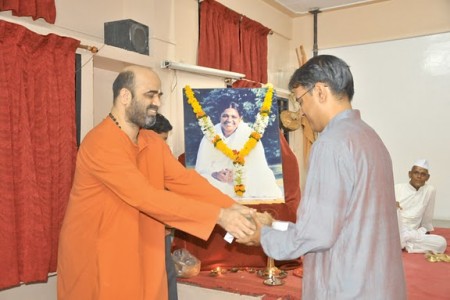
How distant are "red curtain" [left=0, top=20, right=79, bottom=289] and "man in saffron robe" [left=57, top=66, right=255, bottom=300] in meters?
0.92

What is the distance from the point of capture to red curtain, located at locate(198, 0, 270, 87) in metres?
5.45

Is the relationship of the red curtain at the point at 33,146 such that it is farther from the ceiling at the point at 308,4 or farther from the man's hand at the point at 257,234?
the ceiling at the point at 308,4

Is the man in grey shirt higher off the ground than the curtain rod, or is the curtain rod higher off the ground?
the curtain rod

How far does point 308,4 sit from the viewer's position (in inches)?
274

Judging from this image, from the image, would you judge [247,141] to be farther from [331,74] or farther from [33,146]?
[331,74]

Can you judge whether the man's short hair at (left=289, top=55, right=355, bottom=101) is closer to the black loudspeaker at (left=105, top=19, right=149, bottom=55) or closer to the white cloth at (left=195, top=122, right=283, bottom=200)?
the white cloth at (left=195, top=122, right=283, bottom=200)

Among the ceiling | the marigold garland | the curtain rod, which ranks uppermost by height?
the ceiling

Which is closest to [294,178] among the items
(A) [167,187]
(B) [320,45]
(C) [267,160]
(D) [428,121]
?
(C) [267,160]

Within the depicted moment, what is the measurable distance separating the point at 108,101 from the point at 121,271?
2505 millimetres

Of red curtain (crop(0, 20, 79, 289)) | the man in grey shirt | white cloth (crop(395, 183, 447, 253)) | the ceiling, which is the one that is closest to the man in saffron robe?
the man in grey shirt

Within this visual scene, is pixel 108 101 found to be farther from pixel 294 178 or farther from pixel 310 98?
pixel 310 98

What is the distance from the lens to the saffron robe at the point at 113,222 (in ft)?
6.99

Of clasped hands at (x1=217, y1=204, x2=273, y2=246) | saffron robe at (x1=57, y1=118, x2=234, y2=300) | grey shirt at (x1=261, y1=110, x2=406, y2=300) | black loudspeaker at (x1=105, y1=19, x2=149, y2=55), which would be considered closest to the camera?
grey shirt at (x1=261, y1=110, x2=406, y2=300)

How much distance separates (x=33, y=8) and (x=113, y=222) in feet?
6.74
